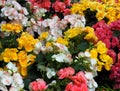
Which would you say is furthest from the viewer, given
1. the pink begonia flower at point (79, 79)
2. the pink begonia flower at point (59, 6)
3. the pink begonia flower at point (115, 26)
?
the pink begonia flower at point (59, 6)

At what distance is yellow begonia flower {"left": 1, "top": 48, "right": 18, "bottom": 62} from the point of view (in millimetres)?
4152

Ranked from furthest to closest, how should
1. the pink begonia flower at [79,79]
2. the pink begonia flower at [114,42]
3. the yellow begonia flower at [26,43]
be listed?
the pink begonia flower at [114,42], the yellow begonia flower at [26,43], the pink begonia flower at [79,79]

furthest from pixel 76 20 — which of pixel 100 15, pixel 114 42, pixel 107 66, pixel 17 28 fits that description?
pixel 107 66

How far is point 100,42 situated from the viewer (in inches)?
174

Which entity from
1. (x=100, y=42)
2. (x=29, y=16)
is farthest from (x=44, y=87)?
(x=29, y=16)

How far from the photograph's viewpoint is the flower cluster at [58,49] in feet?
12.4

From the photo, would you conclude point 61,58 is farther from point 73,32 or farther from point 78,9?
point 78,9

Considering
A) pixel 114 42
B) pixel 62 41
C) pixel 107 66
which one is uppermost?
pixel 62 41

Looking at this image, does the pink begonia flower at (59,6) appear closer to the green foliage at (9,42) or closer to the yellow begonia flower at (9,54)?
the green foliage at (9,42)

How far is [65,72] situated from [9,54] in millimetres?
645

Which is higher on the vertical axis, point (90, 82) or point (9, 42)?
point (9, 42)

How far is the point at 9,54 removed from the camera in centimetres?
416

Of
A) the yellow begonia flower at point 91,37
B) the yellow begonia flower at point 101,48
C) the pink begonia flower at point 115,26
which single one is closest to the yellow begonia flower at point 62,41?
the yellow begonia flower at point 91,37

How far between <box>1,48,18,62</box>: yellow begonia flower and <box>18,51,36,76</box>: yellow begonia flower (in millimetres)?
50
